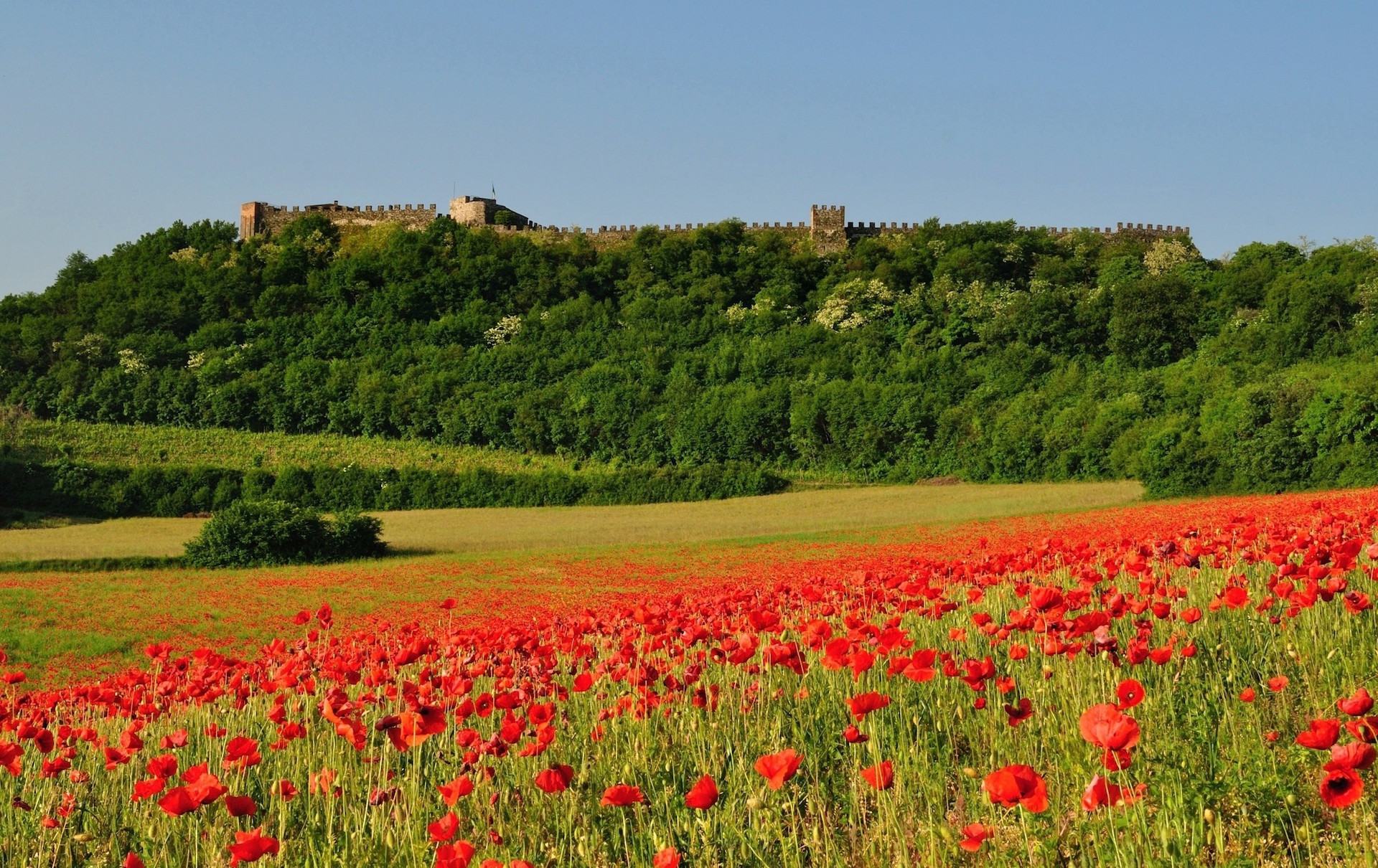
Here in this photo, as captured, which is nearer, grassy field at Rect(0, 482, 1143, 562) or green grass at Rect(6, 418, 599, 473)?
grassy field at Rect(0, 482, 1143, 562)

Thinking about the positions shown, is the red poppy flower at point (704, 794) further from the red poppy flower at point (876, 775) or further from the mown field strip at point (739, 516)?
the mown field strip at point (739, 516)

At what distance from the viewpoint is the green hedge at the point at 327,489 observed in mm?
49469

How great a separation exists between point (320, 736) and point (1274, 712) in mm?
5034

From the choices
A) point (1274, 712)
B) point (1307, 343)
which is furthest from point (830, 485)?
point (1274, 712)

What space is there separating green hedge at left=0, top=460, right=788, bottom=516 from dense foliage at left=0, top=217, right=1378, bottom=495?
24.0 ft

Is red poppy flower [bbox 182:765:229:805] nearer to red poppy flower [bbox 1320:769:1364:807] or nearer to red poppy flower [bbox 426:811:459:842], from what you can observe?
red poppy flower [bbox 426:811:459:842]

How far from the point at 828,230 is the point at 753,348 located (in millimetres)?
23117

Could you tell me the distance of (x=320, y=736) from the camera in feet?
24.2

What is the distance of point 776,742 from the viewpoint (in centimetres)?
616

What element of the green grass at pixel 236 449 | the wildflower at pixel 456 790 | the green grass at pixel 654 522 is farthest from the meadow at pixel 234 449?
the wildflower at pixel 456 790

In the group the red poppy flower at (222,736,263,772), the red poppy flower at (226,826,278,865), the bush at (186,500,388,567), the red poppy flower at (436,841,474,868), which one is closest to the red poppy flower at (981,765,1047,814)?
the red poppy flower at (436,841,474,868)

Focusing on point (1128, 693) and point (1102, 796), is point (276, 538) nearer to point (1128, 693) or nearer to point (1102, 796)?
point (1128, 693)

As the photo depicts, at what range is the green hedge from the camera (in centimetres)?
4947

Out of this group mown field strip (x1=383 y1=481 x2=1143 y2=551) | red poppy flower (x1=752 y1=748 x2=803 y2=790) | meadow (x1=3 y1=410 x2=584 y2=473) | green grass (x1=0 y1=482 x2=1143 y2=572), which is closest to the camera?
red poppy flower (x1=752 y1=748 x2=803 y2=790)
